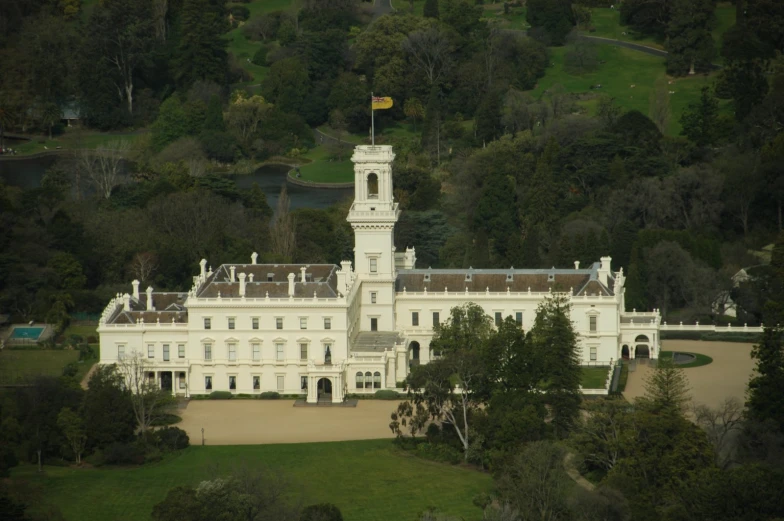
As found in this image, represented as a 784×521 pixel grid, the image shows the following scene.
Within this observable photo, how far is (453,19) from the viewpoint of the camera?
573 feet

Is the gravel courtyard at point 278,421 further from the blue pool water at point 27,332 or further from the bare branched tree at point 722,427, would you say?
the bare branched tree at point 722,427

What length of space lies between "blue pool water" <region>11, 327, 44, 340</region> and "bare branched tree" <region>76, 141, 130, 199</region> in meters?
31.7

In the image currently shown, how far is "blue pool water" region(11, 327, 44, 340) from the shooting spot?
109688mm

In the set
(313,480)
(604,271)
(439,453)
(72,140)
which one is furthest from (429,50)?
(313,480)

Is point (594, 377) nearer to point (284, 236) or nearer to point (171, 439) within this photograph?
point (171, 439)

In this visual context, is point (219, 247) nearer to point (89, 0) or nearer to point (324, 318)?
point (324, 318)

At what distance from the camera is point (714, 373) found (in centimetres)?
10312

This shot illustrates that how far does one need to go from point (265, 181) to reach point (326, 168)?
17.3 feet

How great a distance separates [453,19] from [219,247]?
59.7 m

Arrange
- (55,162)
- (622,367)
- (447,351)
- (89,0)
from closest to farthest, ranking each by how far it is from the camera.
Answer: (447,351) < (622,367) < (55,162) < (89,0)

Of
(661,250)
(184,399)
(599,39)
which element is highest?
(599,39)

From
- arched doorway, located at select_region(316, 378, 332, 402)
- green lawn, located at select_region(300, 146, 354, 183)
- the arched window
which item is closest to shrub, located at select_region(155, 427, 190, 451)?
arched doorway, located at select_region(316, 378, 332, 402)

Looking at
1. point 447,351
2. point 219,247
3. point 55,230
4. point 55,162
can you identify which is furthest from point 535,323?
point 55,162

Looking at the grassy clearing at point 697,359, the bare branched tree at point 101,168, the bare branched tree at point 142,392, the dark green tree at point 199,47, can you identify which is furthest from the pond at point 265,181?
the bare branched tree at point 142,392
